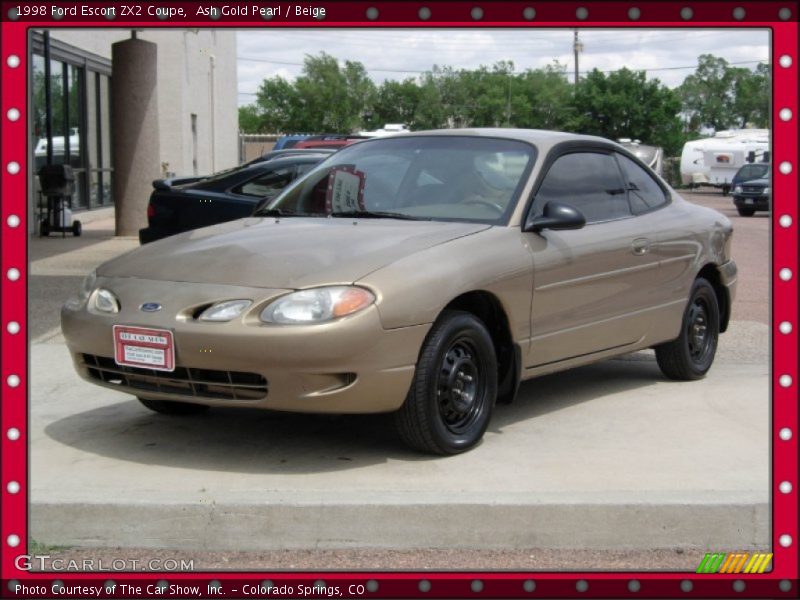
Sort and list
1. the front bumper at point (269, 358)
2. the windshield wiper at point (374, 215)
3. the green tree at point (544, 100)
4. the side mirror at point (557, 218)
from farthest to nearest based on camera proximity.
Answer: the green tree at point (544, 100) → the windshield wiper at point (374, 215) → the side mirror at point (557, 218) → the front bumper at point (269, 358)

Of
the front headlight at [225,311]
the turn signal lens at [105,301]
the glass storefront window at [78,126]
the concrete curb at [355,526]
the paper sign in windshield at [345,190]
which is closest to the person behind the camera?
the concrete curb at [355,526]

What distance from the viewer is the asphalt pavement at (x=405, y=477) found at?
452cm

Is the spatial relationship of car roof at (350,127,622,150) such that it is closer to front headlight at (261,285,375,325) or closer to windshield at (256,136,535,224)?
windshield at (256,136,535,224)

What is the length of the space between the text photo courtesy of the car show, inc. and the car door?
0.06 ft

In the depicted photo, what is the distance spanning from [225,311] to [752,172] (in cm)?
3207

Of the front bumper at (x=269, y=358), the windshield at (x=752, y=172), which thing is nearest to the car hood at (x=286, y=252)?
the front bumper at (x=269, y=358)

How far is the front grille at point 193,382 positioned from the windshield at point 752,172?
30.9 m

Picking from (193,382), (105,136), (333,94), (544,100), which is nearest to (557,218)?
(193,382)

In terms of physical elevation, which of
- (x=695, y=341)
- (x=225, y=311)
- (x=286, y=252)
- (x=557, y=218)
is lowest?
(x=695, y=341)

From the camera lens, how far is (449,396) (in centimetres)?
534

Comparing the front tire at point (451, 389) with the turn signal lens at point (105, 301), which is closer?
the front tire at point (451, 389)

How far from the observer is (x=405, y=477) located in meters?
5.02

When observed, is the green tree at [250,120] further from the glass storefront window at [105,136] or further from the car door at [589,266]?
the car door at [589,266]

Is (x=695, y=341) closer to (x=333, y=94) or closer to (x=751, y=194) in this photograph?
(x=751, y=194)
